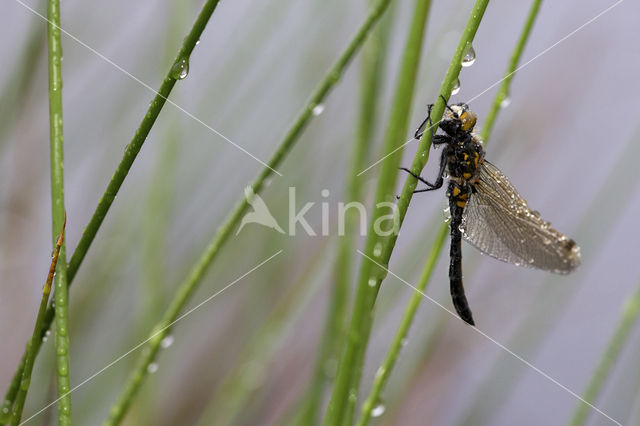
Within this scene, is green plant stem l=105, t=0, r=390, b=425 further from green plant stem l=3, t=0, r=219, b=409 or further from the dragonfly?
the dragonfly

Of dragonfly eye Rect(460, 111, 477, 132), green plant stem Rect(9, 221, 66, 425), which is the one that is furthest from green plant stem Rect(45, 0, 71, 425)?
dragonfly eye Rect(460, 111, 477, 132)

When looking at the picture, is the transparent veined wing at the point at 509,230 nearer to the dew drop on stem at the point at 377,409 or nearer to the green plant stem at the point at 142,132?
the dew drop on stem at the point at 377,409

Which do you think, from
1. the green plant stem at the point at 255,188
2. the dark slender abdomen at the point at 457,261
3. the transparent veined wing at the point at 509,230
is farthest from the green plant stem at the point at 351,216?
the transparent veined wing at the point at 509,230

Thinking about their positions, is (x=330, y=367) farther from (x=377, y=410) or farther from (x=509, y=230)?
(x=509, y=230)

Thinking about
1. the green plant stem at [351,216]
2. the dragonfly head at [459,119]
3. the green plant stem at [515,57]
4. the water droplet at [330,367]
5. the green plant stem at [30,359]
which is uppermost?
the dragonfly head at [459,119]

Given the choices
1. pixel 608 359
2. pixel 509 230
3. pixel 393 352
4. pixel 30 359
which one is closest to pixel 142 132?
pixel 30 359

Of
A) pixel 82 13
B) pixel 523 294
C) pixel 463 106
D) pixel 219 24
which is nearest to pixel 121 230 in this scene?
pixel 82 13
